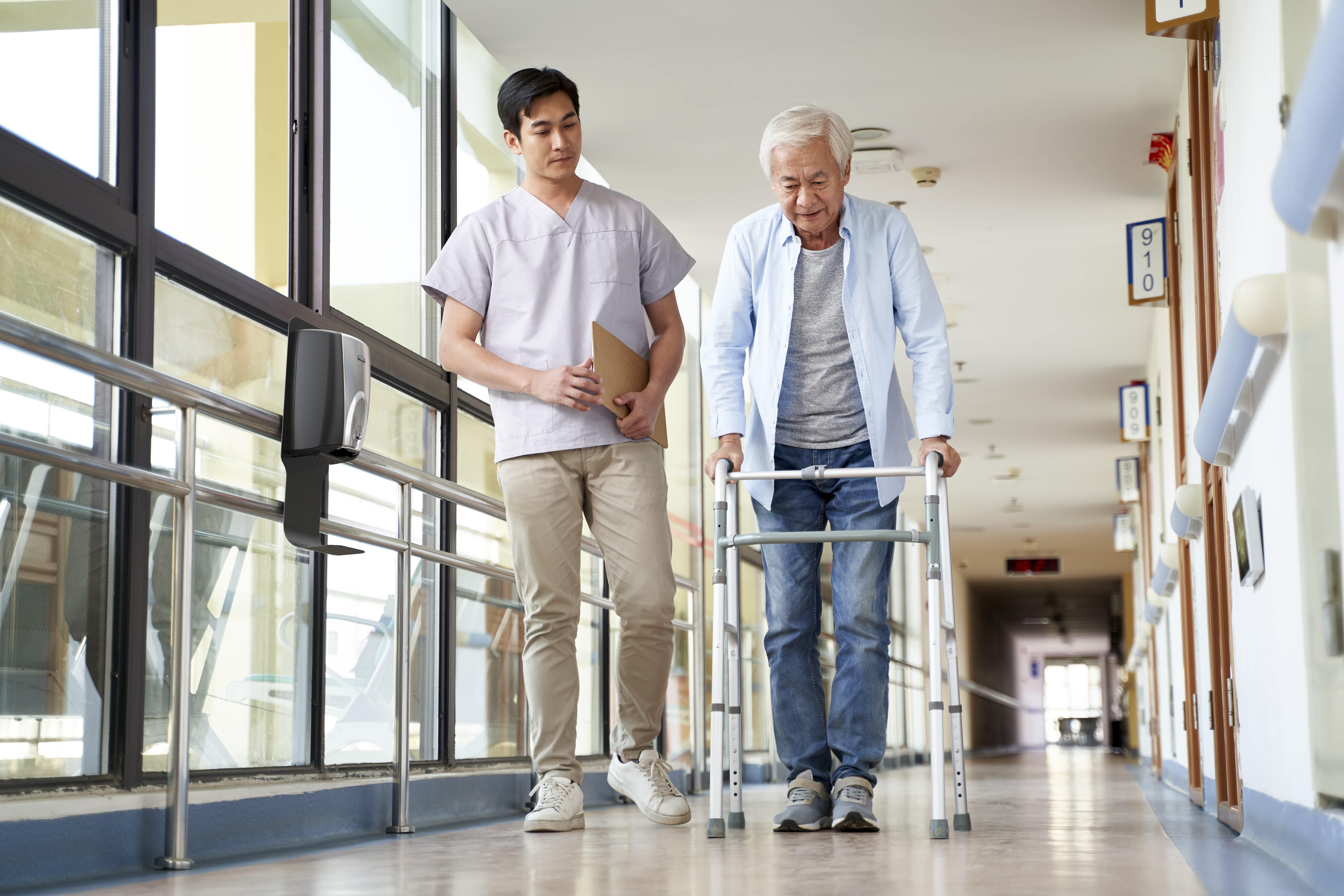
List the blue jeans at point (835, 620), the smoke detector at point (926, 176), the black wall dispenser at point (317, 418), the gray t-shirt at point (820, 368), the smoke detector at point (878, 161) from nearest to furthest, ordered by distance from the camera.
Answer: the black wall dispenser at point (317, 418), the blue jeans at point (835, 620), the gray t-shirt at point (820, 368), the smoke detector at point (878, 161), the smoke detector at point (926, 176)

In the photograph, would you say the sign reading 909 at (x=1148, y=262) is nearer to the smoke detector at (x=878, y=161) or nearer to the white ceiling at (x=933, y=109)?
the white ceiling at (x=933, y=109)

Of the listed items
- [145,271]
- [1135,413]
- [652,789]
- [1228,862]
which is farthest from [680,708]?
[1228,862]

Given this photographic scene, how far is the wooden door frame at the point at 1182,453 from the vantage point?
4.53 metres

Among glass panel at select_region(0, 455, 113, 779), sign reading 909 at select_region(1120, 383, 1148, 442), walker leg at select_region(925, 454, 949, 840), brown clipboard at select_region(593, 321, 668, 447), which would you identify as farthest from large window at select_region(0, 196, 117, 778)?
sign reading 909 at select_region(1120, 383, 1148, 442)

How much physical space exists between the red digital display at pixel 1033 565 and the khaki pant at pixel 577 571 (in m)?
15.6

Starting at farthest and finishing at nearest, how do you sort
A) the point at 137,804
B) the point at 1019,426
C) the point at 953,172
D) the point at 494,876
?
1. the point at 1019,426
2. the point at 953,172
3. the point at 137,804
4. the point at 494,876

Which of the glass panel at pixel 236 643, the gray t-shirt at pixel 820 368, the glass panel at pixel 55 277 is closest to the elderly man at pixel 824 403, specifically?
the gray t-shirt at pixel 820 368

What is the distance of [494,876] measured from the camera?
162 centimetres

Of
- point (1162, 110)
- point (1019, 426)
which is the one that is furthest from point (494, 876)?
point (1019, 426)

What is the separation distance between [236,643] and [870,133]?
10.1 feet

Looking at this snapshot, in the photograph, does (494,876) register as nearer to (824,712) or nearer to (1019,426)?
(824,712)

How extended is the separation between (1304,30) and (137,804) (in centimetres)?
184

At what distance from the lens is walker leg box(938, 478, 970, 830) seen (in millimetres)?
2180

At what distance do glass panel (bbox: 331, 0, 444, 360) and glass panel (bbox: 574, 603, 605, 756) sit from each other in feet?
4.39
